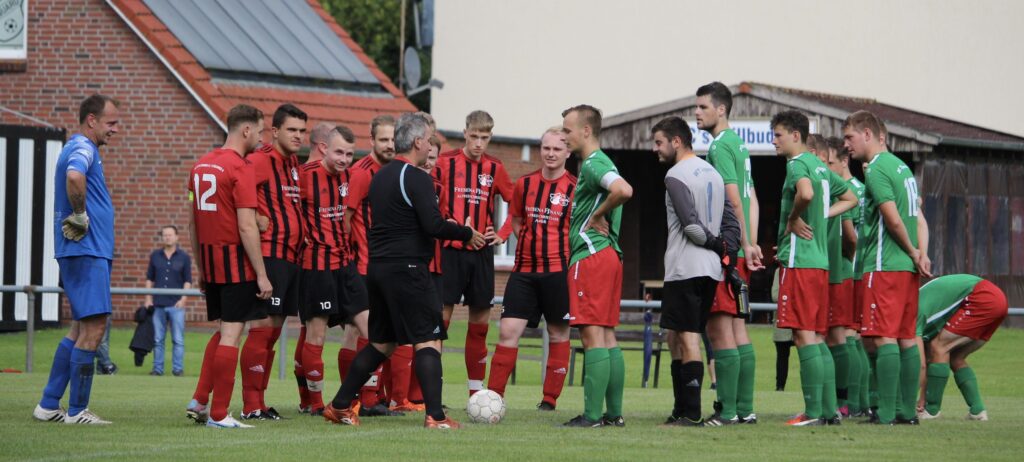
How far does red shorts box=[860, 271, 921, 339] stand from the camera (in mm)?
11164

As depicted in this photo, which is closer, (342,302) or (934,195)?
(342,302)

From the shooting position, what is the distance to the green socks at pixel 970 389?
1225cm

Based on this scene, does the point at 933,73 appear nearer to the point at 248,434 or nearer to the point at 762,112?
the point at 762,112

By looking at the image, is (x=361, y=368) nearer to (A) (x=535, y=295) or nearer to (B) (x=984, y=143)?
(A) (x=535, y=295)

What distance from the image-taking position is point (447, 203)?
12602 mm

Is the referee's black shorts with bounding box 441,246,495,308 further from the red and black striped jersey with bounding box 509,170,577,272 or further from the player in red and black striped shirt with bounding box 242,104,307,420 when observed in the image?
the player in red and black striped shirt with bounding box 242,104,307,420

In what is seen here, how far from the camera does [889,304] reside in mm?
11180

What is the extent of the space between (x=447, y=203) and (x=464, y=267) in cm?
55

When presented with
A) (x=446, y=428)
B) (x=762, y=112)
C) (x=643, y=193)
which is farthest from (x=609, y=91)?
(x=446, y=428)

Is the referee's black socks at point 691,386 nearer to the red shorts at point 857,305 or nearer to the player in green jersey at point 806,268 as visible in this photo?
the player in green jersey at point 806,268

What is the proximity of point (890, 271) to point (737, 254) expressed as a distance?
1152 mm

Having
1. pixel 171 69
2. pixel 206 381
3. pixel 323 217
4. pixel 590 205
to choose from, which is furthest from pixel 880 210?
pixel 171 69

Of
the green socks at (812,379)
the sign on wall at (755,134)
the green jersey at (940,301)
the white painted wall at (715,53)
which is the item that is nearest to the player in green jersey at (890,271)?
the green socks at (812,379)

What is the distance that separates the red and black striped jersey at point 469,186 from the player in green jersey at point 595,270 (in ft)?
6.09
